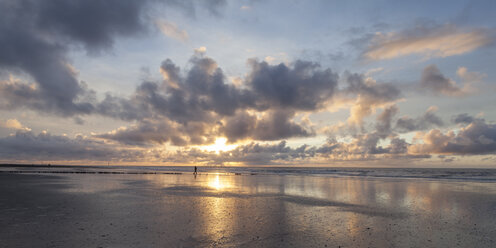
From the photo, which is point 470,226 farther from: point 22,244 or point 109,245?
point 22,244

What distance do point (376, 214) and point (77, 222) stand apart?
57.2 feet

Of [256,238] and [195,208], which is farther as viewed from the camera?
[195,208]

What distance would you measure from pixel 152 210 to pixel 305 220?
992 cm

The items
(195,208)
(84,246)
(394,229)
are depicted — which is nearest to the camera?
(84,246)

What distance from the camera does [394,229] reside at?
13.8 m

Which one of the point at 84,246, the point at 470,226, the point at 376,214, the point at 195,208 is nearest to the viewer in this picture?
the point at 84,246

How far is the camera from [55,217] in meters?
15.5

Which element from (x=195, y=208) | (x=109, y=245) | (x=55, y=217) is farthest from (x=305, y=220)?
(x=55, y=217)

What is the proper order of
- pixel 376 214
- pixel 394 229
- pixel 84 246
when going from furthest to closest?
pixel 376 214
pixel 394 229
pixel 84 246

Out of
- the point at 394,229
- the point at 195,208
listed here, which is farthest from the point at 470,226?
the point at 195,208

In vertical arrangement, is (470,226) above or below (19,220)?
below

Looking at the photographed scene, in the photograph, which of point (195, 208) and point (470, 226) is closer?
point (470, 226)

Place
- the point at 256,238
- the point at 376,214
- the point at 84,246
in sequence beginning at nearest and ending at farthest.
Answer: the point at 84,246
the point at 256,238
the point at 376,214

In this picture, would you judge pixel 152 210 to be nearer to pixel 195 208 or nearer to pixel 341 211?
pixel 195 208
